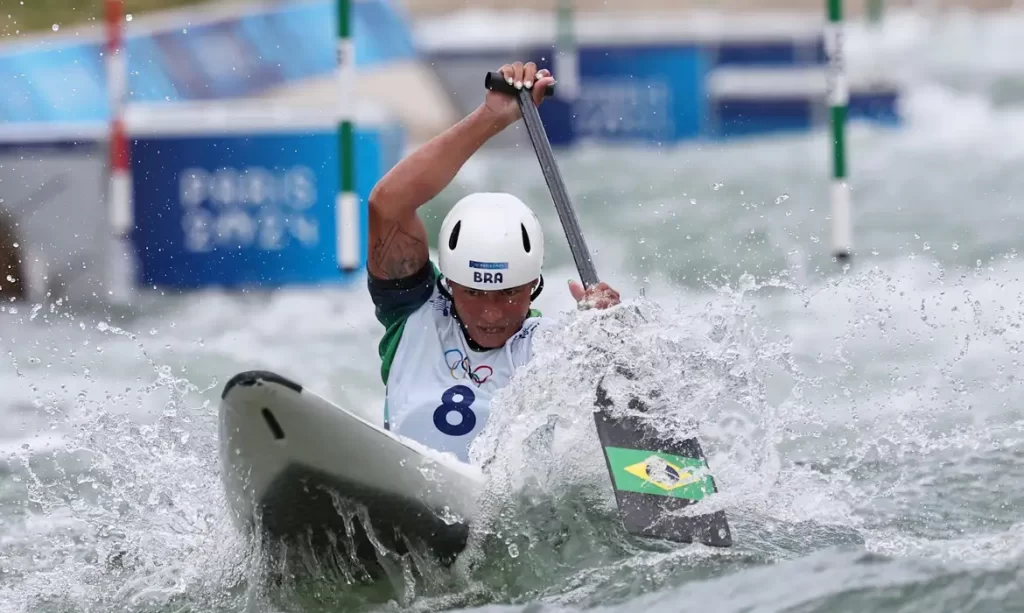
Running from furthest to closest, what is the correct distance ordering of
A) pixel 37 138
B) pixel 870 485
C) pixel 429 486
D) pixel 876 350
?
1. pixel 37 138
2. pixel 876 350
3. pixel 870 485
4. pixel 429 486

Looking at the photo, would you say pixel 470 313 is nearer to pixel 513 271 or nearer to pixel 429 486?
pixel 513 271

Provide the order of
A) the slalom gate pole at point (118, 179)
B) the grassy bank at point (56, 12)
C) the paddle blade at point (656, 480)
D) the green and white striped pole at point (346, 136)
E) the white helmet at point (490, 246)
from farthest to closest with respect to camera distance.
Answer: the grassy bank at point (56, 12) < the slalom gate pole at point (118, 179) < the green and white striped pole at point (346, 136) < the white helmet at point (490, 246) < the paddle blade at point (656, 480)

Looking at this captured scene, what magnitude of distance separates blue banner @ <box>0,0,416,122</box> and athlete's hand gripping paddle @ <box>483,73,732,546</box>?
642 centimetres

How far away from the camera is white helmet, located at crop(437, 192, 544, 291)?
448 centimetres

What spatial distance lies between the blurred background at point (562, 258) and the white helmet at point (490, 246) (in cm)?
38

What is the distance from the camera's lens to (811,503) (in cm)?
462

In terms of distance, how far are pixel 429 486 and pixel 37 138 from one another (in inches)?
230

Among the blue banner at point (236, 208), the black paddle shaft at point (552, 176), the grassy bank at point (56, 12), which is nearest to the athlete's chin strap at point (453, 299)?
the black paddle shaft at point (552, 176)

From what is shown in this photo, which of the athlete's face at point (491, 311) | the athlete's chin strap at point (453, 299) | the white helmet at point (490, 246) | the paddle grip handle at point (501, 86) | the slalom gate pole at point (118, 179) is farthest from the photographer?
the slalom gate pole at point (118, 179)

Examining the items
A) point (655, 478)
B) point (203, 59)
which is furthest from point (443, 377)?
point (203, 59)

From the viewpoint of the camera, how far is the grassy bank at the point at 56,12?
16.8m

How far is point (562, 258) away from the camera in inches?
410

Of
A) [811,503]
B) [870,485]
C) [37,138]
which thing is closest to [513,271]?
[811,503]

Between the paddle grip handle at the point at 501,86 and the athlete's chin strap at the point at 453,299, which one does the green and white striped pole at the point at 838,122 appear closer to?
the paddle grip handle at the point at 501,86
